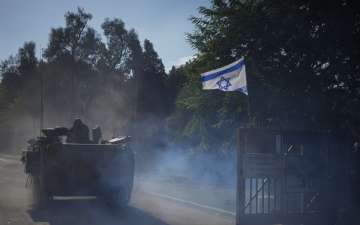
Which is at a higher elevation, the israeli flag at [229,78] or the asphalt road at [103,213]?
the israeli flag at [229,78]

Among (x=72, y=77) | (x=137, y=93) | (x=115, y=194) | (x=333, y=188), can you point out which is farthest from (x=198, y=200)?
(x=72, y=77)

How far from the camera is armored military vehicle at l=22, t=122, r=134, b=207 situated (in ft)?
40.0

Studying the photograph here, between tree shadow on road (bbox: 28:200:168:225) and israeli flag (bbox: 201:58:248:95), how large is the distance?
2.90 m

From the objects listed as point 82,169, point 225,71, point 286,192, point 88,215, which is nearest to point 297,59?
point 225,71

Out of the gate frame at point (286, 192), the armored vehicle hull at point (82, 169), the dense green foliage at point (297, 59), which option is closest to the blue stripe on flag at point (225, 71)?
the dense green foliage at point (297, 59)

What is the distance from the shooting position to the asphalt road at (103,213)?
409 inches

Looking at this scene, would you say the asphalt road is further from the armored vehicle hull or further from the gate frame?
the gate frame

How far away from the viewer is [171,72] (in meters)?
39.5

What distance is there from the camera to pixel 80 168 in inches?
482

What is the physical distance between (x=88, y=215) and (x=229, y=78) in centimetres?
417

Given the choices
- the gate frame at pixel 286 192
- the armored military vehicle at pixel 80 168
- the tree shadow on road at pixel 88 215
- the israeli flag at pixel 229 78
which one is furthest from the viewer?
the armored military vehicle at pixel 80 168

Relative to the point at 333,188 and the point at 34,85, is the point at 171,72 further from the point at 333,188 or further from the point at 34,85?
the point at 333,188

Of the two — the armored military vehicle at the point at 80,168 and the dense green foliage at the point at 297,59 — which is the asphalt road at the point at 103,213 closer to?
the armored military vehicle at the point at 80,168

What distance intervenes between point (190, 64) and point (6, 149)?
45.3 meters
